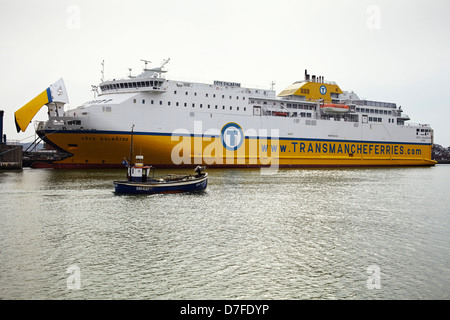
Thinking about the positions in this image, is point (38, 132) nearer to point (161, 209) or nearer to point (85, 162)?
→ point (85, 162)

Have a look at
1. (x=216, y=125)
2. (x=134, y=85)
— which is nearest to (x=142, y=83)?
(x=134, y=85)

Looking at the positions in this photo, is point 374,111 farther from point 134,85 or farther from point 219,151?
point 134,85

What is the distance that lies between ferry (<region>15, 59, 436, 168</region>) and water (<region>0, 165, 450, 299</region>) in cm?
1446

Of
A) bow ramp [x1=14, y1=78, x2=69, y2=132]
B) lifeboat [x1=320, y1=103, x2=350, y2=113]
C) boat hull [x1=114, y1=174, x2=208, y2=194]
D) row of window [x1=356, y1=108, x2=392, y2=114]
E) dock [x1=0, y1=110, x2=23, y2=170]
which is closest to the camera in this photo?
boat hull [x1=114, y1=174, x2=208, y2=194]

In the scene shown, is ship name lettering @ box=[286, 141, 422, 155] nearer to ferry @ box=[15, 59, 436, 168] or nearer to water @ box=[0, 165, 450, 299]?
ferry @ box=[15, 59, 436, 168]

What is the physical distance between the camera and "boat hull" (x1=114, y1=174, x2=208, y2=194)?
23.0 m

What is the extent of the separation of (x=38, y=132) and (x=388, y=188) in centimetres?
3185

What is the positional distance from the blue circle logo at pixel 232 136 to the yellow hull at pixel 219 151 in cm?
52

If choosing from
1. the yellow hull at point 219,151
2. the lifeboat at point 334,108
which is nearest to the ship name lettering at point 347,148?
the yellow hull at point 219,151

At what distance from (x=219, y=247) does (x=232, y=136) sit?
101 feet

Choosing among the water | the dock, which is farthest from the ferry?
the water
